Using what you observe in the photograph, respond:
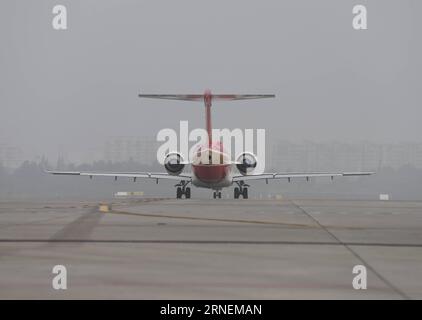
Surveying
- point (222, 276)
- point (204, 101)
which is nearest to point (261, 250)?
point (222, 276)

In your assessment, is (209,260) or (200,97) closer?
A: (209,260)

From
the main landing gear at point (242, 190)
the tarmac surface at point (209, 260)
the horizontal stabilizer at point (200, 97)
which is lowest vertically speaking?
the main landing gear at point (242, 190)

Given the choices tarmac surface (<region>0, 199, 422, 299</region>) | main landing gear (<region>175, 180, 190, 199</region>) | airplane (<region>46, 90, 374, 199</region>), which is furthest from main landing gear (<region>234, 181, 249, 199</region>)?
tarmac surface (<region>0, 199, 422, 299</region>)

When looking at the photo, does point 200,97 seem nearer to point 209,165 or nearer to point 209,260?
point 209,165

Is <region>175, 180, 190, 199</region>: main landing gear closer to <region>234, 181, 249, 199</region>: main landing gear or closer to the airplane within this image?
the airplane

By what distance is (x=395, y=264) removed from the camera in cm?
1306

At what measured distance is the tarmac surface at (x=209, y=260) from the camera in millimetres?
10125

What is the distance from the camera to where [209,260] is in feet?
44.7

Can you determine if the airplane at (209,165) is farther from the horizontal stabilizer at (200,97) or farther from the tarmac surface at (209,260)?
the tarmac surface at (209,260)

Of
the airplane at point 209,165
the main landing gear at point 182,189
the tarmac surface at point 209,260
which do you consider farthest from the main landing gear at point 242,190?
the tarmac surface at point 209,260

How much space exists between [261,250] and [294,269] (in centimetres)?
304

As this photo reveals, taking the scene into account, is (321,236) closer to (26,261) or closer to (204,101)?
(26,261)

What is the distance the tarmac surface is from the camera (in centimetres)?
1012

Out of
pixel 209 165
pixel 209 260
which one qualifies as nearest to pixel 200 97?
pixel 209 165
